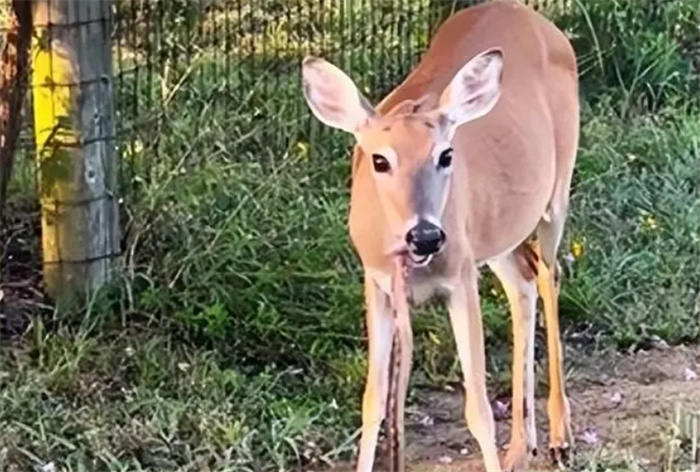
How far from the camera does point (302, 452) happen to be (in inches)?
184

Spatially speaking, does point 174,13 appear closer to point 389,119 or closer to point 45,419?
point 45,419

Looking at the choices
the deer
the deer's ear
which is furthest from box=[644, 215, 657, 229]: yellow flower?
the deer's ear

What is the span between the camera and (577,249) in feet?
19.5

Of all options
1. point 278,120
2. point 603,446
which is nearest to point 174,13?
point 278,120

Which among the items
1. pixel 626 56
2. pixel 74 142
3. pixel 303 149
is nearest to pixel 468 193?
pixel 74 142

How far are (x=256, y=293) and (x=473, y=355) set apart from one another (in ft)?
4.83

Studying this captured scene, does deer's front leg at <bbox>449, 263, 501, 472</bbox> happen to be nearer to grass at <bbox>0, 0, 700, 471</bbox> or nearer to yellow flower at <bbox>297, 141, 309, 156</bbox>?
grass at <bbox>0, 0, 700, 471</bbox>

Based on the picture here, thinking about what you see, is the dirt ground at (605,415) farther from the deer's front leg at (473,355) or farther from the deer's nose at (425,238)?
the deer's nose at (425,238)

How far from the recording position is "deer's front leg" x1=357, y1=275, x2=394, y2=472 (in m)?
4.15

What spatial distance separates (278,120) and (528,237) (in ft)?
5.80

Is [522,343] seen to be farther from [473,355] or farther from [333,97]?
[333,97]

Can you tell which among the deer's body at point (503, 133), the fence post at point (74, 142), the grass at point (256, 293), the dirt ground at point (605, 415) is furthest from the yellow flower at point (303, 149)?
the deer's body at point (503, 133)

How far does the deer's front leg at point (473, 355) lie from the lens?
407cm

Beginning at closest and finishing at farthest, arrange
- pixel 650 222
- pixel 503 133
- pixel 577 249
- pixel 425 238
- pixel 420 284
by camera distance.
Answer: pixel 425 238, pixel 420 284, pixel 503 133, pixel 577 249, pixel 650 222
